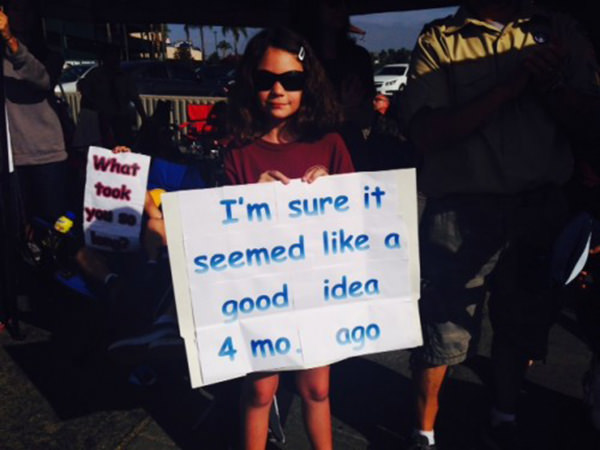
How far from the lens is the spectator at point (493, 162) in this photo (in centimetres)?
190

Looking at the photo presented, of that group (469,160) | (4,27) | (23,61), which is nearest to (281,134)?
(469,160)

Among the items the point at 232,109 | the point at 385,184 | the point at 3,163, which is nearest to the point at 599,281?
the point at 385,184

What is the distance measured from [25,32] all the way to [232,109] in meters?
2.01

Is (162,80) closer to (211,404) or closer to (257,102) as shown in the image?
(211,404)

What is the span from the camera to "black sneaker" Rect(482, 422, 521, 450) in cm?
239

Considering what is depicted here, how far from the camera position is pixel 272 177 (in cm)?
188

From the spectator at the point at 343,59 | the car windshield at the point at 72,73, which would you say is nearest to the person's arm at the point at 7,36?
the spectator at the point at 343,59

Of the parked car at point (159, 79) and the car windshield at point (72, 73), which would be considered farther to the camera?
the car windshield at point (72, 73)

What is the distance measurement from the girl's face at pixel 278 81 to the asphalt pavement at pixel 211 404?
1.21m

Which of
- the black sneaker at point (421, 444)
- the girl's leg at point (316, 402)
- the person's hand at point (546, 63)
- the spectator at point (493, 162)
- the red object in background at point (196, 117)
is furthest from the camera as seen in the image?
the red object in background at point (196, 117)

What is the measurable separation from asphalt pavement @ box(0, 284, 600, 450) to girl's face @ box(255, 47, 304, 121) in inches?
47.5

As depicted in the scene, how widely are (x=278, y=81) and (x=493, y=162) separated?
2.69ft

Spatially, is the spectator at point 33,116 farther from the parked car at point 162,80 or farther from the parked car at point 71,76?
the parked car at point 71,76

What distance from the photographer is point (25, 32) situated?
332 cm
